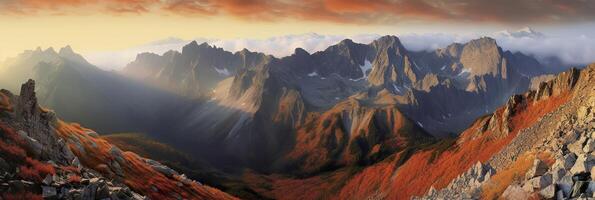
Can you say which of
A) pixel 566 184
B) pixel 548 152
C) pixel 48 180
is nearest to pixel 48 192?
pixel 48 180

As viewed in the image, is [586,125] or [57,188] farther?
[586,125]

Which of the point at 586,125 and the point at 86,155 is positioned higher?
the point at 586,125

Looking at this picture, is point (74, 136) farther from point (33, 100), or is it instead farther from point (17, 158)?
point (17, 158)

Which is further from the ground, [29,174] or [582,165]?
[582,165]

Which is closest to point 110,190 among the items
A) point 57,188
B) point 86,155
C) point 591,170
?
point 57,188

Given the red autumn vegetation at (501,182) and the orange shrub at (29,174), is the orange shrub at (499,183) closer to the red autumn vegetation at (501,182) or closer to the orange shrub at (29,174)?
the red autumn vegetation at (501,182)

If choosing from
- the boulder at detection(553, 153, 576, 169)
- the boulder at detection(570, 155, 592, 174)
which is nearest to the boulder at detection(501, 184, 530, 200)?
the boulder at detection(553, 153, 576, 169)

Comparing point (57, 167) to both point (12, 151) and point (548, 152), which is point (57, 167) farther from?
point (548, 152)

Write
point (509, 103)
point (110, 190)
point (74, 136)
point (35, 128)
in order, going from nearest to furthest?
point (110, 190) → point (35, 128) → point (74, 136) → point (509, 103)
